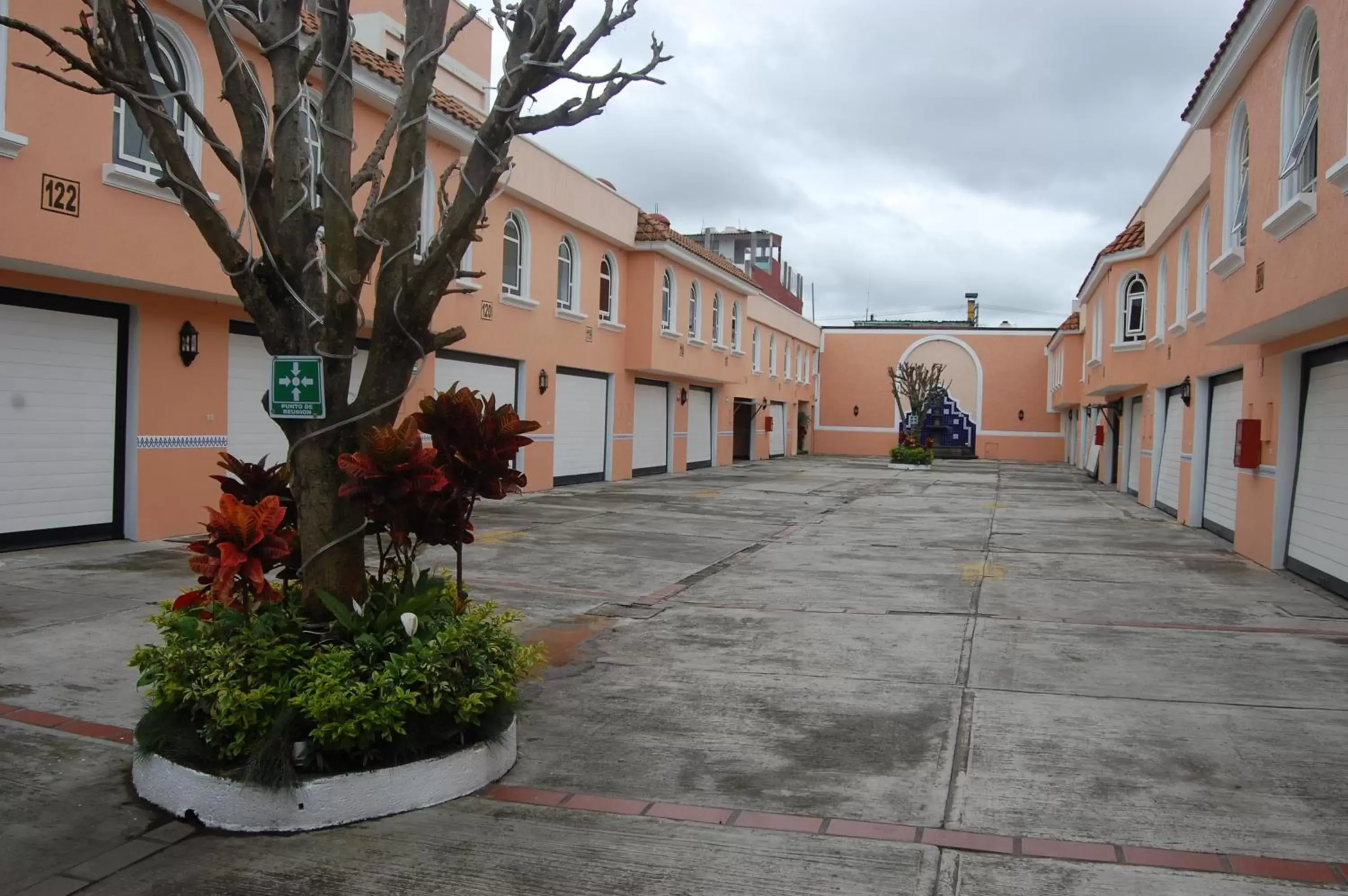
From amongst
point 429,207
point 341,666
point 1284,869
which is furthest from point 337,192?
point 429,207

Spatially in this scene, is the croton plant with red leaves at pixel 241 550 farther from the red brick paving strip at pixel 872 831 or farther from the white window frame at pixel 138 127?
the white window frame at pixel 138 127

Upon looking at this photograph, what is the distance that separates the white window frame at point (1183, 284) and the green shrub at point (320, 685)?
1478 cm

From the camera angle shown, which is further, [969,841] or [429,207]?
[429,207]

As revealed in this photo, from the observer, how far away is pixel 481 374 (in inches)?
672

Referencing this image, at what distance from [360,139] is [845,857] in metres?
12.0

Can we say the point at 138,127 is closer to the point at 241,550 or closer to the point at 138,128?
the point at 138,128

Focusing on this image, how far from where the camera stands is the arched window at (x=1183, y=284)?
16.2 meters

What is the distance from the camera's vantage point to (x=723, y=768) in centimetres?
471

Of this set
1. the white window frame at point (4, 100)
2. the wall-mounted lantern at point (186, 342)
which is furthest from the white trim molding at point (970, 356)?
the white window frame at point (4, 100)

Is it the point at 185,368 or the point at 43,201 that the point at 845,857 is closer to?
the point at 43,201

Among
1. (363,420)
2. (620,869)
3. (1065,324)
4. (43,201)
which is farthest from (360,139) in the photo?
(1065,324)

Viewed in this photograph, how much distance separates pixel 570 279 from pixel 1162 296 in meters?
11.3

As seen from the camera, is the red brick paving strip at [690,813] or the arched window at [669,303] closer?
the red brick paving strip at [690,813]

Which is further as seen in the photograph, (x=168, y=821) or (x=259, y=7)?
(x=259, y=7)
